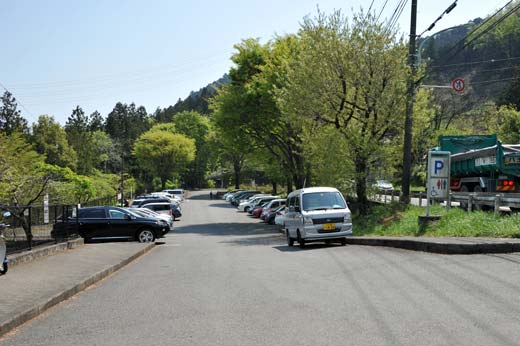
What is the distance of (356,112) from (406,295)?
19906 mm

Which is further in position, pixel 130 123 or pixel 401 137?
pixel 130 123

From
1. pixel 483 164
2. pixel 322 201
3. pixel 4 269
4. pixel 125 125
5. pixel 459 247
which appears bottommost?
pixel 4 269

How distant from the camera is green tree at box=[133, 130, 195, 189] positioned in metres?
105

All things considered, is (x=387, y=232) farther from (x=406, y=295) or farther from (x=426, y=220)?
(x=406, y=295)

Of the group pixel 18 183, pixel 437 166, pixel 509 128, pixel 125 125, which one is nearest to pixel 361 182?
pixel 437 166

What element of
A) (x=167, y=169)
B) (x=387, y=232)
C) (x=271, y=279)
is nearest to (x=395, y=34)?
(x=387, y=232)

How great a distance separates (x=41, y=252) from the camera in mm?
14492

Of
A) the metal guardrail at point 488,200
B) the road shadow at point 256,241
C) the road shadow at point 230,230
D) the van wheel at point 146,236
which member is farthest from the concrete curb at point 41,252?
the road shadow at point 230,230

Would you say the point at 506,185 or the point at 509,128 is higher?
the point at 509,128

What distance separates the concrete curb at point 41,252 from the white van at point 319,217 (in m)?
7.10

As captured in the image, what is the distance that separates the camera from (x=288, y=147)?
1651 inches

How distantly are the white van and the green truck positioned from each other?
619cm

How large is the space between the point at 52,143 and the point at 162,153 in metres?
29.5

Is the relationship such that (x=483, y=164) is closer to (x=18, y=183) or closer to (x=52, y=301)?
(x=52, y=301)
